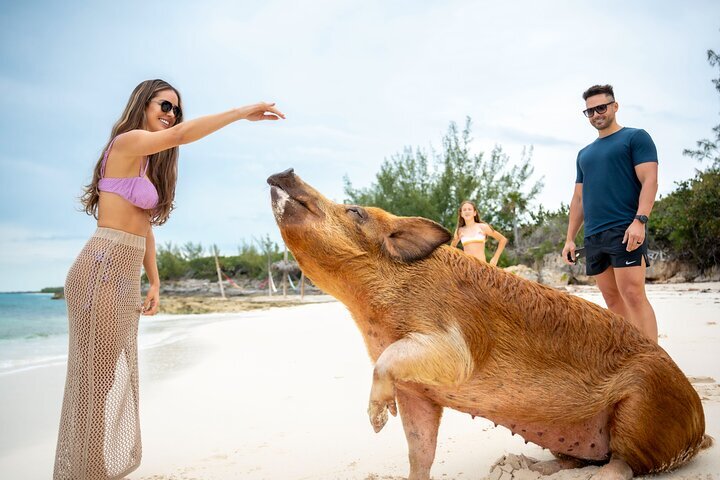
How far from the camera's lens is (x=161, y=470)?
3.81m

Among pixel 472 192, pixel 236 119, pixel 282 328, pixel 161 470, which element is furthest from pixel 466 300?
pixel 472 192

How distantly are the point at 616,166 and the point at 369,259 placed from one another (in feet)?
7.47

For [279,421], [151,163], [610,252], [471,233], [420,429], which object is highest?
[151,163]

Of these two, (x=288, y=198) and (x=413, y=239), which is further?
(x=413, y=239)

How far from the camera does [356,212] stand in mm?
2744

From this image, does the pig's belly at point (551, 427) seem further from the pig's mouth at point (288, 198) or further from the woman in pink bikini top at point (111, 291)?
the woman in pink bikini top at point (111, 291)

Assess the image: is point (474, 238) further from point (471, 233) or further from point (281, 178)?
point (281, 178)

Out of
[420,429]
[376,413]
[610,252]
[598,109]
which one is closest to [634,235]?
[610,252]

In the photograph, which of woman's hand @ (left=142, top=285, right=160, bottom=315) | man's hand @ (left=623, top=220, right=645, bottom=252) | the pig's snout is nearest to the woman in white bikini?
man's hand @ (left=623, top=220, right=645, bottom=252)

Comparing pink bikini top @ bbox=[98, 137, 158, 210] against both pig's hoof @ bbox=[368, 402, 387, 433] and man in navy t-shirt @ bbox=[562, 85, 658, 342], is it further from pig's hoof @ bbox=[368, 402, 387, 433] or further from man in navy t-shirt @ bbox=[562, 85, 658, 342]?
man in navy t-shirt @ bbox=[562, 85, 658, 342]

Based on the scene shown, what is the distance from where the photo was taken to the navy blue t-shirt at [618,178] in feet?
12.9

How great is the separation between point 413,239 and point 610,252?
1915 mm

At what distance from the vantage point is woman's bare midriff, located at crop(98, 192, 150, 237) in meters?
3.17

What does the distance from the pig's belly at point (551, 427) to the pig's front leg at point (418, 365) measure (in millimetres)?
225
